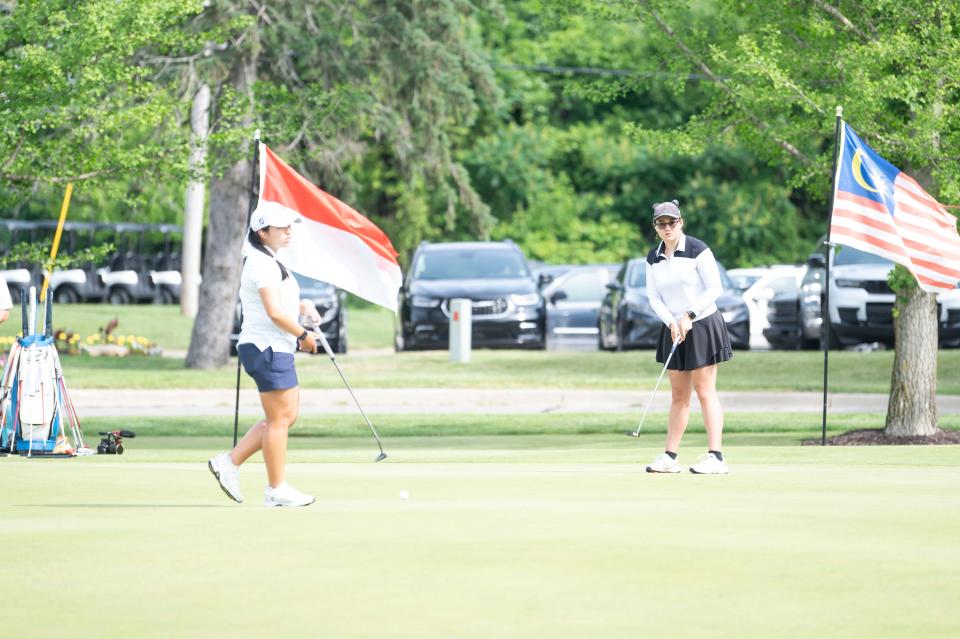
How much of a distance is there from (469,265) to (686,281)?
1784 cm

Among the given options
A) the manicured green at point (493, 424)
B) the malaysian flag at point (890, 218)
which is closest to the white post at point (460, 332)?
the manicured green at point (493, 424)

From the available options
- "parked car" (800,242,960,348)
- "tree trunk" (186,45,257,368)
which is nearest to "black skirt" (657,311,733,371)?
"parked car" (800,242,960,348)

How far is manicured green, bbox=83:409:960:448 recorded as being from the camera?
1803cm

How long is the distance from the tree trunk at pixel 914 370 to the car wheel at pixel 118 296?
140 ft

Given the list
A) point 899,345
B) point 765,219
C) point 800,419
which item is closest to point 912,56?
point 899,345

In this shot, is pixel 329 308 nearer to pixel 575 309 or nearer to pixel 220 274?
pixel 220 274

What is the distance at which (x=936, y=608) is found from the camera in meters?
6.33

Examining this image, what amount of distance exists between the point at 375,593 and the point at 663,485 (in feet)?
13.8

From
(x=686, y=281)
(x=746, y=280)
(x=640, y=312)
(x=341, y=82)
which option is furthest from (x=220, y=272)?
(x=686, y=281)

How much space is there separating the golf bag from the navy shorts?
508 centimetres

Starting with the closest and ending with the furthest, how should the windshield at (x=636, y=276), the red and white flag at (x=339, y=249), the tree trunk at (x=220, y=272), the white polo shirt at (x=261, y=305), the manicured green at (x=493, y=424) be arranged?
1. the white polo shirt at (x=261, y=305)
2. the red and white flag at (x=339, y=249)
3. the manicured green at (x=493, y=424)
4. the tree trunk at (x=220, y=272)
5. the windshield at (x=636, y=276)

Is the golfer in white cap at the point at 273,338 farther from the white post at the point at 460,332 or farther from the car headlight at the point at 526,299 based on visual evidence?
the car headlight at the point at 526,299

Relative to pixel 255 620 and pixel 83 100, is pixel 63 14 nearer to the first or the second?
pixel 83 100

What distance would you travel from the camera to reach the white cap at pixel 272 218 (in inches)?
368
